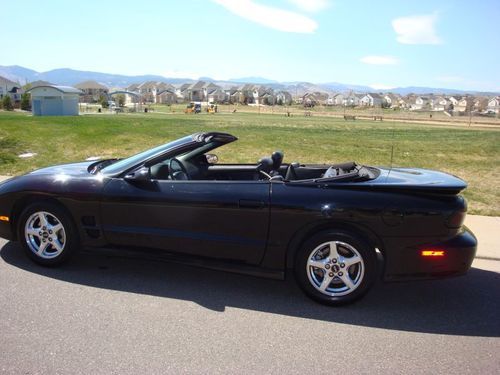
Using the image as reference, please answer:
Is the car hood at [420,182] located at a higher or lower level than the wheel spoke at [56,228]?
higher

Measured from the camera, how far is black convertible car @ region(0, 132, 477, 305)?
3.83m

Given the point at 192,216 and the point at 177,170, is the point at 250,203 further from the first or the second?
the point at 177,170

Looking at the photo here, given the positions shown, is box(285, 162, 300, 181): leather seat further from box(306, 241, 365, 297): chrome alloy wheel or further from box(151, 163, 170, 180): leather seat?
box(151, 163, 170, 180): leather seat

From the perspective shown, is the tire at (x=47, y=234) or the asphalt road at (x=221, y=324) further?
the tire at (x=47, y=234)

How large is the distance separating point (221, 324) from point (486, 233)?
429 cm

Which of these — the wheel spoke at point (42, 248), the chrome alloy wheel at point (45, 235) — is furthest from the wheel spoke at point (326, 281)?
the wheel spoke at point (42, 248)

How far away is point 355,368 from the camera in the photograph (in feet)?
9.95

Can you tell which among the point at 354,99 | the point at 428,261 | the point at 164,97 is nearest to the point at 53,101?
the point at 428,261

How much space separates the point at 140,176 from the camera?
13.7 ft

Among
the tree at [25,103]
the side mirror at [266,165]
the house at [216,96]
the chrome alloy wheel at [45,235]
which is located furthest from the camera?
the house at [216,96]

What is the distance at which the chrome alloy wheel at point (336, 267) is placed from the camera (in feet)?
12.7

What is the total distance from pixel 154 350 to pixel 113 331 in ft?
1.37

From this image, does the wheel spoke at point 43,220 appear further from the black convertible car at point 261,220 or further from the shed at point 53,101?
the shed at point 53,101

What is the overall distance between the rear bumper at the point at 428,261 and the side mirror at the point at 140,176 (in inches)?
87.0
